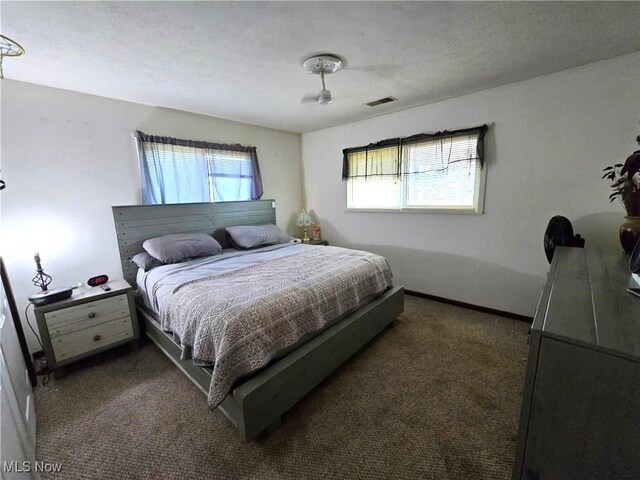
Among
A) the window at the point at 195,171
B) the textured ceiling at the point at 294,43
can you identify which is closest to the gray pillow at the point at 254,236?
the window at the point at 195,171

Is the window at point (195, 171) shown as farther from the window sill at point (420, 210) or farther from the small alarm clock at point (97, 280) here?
the window sill at point (420, 210)

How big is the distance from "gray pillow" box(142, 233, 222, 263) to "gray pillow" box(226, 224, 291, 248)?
312 mm

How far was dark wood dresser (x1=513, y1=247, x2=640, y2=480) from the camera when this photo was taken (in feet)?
2.39

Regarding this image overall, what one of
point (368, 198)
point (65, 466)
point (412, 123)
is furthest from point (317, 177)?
point (65, 466)

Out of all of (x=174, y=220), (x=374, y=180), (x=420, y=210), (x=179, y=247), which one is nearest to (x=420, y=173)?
(x=420, y=210)

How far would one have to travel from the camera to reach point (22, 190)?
7.23 ft

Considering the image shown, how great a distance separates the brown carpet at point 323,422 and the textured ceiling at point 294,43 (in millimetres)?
2351

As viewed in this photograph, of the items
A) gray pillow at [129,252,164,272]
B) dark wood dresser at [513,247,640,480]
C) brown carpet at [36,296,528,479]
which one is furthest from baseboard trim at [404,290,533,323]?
gray pillow at [129,252,164,272]

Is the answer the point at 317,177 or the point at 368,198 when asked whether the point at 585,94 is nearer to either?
the point at 368,198

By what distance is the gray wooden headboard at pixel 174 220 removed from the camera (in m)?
2.70

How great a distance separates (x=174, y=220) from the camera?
300 centimetres

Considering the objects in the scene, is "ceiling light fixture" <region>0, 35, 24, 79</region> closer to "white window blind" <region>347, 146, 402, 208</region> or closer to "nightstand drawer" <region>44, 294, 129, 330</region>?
"nightstand drawer" <region>44, 294, 129, 330</region>

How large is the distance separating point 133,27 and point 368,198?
9.69ft

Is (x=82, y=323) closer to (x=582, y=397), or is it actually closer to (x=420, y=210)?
(x=582, y=397)
